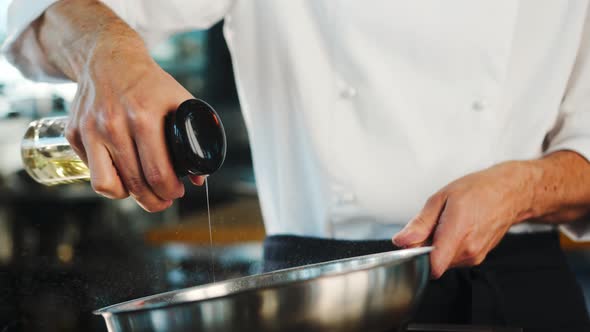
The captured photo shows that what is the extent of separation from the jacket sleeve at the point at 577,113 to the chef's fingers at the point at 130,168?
640 mm

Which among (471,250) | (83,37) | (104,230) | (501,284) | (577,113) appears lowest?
(104,230)

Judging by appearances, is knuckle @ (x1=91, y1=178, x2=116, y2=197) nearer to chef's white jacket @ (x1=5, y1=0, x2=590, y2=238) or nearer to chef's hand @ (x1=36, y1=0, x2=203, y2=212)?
chef's hand @ (x1=36, y1=0, x2=203, y2=212)

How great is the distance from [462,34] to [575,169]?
0.25 metres

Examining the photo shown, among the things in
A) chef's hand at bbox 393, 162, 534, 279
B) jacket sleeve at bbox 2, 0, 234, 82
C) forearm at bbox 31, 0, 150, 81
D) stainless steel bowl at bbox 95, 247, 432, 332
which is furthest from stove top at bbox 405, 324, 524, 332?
jacket sleeve at bbox 2, 0, 234, 82

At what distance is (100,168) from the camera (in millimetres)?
631

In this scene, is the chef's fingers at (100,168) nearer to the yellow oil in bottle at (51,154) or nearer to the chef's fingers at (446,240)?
the yellow oil in bottle at (51,154)

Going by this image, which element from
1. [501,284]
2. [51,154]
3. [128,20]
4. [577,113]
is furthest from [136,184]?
[577,113]

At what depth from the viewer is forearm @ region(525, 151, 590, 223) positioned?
35.6 inches

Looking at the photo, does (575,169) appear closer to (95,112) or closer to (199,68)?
(95,112)

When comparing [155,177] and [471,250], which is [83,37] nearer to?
[155,177]

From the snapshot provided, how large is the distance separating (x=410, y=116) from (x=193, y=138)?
19.4 inches

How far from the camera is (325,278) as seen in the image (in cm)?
48

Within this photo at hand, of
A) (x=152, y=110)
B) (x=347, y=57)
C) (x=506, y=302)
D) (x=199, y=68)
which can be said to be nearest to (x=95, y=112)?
(x=152, y=110)

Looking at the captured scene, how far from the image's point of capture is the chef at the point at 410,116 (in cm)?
90
